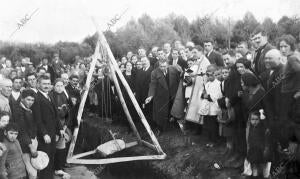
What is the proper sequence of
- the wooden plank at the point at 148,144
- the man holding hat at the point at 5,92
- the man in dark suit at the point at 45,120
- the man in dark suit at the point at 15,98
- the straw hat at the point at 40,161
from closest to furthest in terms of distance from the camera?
1. the man holding hat at the point at 5,92
2. the man in dark suit at the point at 15,98
3. the straw hat at the point at 40,161
4. the man in dark suit at the point at 45,120
5. the wooden plank at the point at 148,144

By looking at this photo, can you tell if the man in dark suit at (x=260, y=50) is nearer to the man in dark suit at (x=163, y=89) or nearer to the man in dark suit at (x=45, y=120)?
the man in dark suit at (x=163, y=89)

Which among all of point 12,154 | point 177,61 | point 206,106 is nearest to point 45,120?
point 12,154

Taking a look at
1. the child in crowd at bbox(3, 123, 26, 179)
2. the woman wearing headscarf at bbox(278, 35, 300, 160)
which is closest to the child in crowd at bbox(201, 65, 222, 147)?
the woman wearing headscarf at bbox(278, 35, 300, 160)

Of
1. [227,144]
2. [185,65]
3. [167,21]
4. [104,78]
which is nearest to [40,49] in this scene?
[167,21]

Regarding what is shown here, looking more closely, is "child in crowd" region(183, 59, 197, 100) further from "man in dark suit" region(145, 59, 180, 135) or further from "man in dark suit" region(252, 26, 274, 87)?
"man in dark suit" region(252, 26, 274, 87)

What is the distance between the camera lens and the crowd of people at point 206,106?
19.3 feet

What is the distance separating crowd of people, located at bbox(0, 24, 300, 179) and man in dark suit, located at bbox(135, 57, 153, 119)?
0.46 metres

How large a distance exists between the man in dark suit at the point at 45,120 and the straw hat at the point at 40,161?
12 cm

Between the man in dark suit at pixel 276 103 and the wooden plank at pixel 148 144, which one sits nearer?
the man in dark suit at pixel 276 103

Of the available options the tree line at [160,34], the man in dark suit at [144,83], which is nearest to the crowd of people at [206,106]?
the man in dark suit at [144,83]

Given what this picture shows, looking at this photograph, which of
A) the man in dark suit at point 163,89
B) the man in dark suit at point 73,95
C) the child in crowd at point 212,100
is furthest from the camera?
the man in dark suit at point 163,89

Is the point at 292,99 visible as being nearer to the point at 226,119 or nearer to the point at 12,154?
the point at 226,119

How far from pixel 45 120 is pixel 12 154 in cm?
121

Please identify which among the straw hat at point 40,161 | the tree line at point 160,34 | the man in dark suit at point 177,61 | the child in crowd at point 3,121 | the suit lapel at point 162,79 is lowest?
the straw hat at point 40,161
